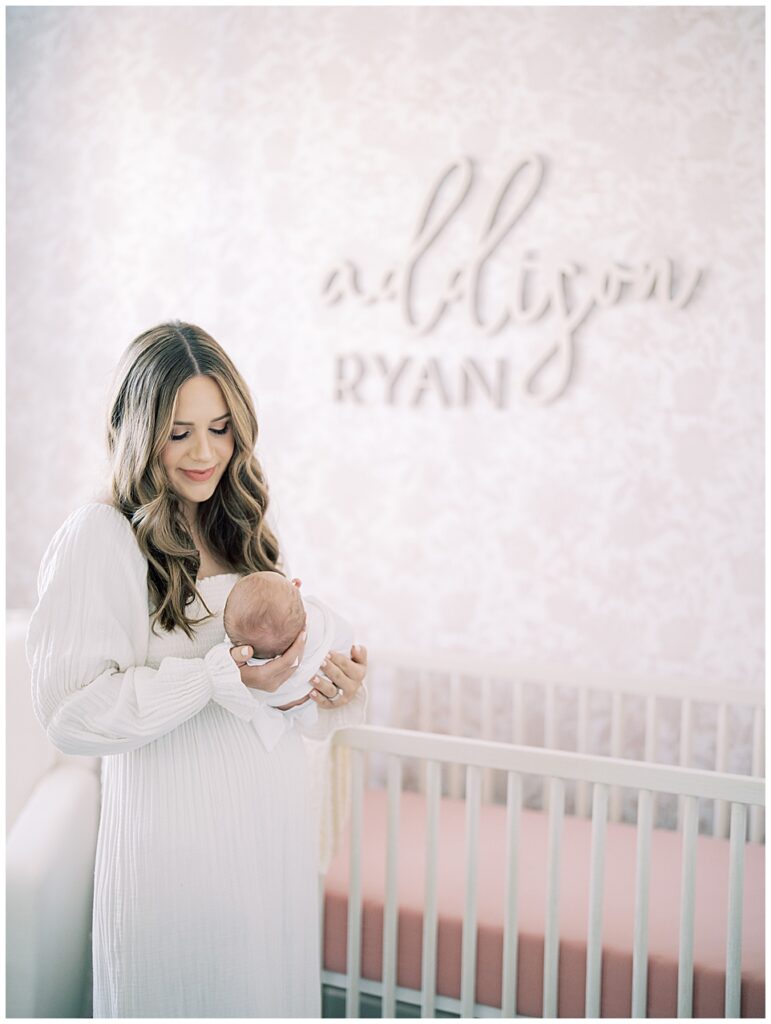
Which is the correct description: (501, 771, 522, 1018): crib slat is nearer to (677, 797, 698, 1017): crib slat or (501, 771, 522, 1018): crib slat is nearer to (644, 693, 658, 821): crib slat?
(677, 797, 698, 1017): crib slat

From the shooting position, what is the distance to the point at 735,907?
4.72 feet

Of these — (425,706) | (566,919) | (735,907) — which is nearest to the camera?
(735,907)

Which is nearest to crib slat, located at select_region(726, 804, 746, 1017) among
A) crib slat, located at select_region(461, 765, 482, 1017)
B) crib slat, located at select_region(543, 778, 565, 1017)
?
crib slat, located at select_region(543, 778, 565, 1017)

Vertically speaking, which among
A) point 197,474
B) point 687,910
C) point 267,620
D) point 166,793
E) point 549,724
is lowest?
point 687,910

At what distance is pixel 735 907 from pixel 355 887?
63 cm

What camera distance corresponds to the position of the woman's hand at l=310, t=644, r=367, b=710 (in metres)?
1.45

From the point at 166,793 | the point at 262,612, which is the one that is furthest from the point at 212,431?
the point at 166,793

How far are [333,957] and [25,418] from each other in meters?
Answer: 1.80

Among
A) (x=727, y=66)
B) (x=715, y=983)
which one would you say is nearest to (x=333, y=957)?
(x=715, y=983)

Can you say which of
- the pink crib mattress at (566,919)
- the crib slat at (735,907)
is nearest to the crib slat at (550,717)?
the pink crib mattress at (566,919)

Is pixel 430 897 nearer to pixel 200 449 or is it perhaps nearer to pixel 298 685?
pixel 298 685

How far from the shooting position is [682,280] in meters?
2.20

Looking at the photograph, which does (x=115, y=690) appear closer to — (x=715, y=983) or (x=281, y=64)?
(x=715, y=983)

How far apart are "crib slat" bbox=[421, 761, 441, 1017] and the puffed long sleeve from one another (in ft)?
1.56
